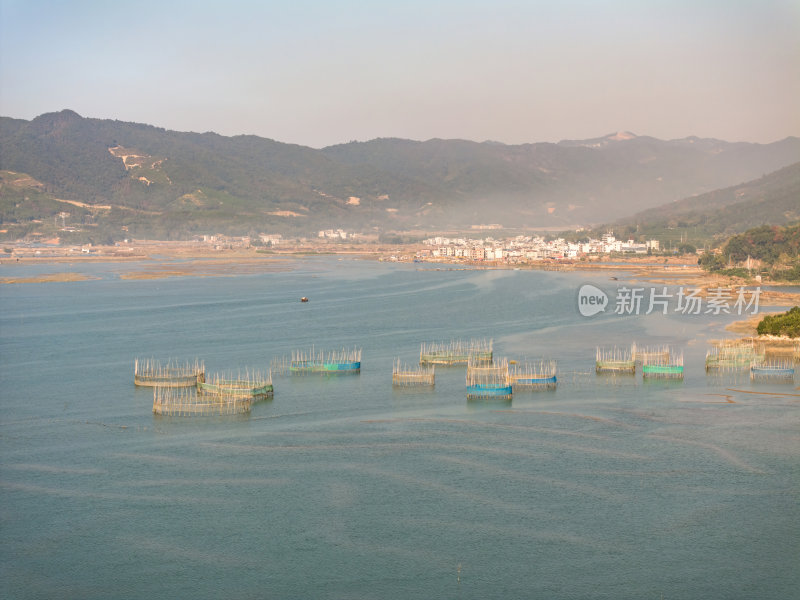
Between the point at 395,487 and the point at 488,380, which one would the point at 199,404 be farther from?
the point at 488,380

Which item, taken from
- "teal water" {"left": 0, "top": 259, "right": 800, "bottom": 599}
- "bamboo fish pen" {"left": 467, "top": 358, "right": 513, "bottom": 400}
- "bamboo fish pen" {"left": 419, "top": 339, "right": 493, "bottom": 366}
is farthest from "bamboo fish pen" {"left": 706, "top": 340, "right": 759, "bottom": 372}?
"bamboo fish pen" {"left": 419, "top": 339, "right": 493, "bottom": 366}

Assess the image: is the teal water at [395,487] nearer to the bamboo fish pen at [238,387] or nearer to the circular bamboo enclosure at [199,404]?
the circular bamboo enclosure at [199,404]

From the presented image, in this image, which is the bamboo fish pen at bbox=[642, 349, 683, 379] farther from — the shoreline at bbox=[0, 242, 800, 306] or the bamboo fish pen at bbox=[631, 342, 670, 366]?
the shoreline at bbox=[0, 242, 800, 306]

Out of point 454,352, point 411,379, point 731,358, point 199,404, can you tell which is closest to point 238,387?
point 199,404

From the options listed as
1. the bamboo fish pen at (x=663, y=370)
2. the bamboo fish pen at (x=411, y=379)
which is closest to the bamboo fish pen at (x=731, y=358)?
the bamboo fish pen at (x=663, y=370)

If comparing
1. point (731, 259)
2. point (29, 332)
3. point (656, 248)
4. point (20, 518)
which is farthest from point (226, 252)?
point (20, 518)

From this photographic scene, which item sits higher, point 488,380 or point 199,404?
point 488,380

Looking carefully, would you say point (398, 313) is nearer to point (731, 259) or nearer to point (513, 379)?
point (513, 379)
